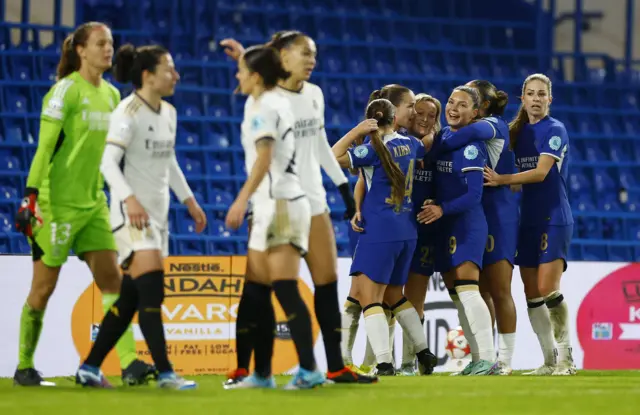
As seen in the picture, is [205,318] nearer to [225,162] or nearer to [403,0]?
[225,162]

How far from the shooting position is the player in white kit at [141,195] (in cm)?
554

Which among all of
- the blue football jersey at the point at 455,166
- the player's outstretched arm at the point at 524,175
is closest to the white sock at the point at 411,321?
the blue football jersey at the point at 455,166

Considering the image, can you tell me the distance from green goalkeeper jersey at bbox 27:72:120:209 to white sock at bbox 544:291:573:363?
335cm

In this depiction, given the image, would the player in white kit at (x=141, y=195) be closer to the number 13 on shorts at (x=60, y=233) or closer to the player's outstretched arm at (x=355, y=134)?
the number 13 on shorts at (x=60, y=233)

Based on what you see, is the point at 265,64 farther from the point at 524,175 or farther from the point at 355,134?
the point at 524,175

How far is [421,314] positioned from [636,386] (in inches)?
78.6

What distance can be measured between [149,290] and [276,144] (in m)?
0.97

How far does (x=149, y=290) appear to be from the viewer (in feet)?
18.3

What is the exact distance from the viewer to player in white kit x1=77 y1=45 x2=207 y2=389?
5.54m

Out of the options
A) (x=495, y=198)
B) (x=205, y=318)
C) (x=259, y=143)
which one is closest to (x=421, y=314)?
(x=495, y=198)

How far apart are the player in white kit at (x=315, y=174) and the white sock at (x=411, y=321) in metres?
1.53

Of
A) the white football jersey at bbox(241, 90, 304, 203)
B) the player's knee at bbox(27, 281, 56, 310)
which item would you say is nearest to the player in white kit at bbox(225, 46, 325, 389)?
the white football jersey at bbox(241, 90, 304, 203)

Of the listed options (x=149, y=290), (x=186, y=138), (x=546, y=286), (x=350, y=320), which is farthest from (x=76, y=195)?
(x=186, y=138)

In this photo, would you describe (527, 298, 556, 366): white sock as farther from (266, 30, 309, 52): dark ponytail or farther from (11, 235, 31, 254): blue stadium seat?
(11, 235, 31, 254): blue stadium seat
